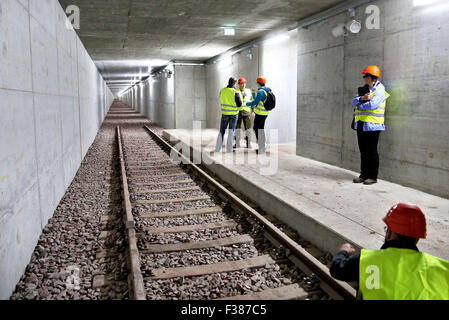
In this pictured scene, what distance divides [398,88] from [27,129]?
602 centimetres

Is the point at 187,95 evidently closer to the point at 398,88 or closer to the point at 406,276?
the point at 398,88

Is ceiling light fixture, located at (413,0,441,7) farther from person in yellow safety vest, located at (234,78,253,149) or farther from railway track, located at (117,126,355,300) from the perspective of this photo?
person in yellow safety vest, located at (234,78,253,149)

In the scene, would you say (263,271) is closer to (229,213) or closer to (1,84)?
(229,213)

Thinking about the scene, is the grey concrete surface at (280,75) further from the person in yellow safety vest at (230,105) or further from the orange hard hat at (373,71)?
the orange hard hat at (373,71)

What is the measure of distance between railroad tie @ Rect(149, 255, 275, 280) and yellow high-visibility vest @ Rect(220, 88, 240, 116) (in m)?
6.81

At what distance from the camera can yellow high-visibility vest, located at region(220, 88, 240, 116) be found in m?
10.7

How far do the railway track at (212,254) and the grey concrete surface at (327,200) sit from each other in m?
0.49

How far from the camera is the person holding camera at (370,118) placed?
21.9 ft

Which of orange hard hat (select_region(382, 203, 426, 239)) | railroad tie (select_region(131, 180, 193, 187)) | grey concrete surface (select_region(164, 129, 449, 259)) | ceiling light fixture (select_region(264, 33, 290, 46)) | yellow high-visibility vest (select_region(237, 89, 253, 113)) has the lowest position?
railroad tie (select_region(131, 180, 193, 187))

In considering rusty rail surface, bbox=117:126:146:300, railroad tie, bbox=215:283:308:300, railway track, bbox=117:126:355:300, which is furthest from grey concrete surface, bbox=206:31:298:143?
railroad tie, bbox=215:283:308:300

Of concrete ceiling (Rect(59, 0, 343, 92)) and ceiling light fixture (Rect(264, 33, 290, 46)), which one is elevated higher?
concrete ceiling (Rect(59, 0, 343, 92))

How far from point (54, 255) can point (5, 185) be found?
4.84 ft

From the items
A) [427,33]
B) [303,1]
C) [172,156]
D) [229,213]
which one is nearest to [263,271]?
[229,213]

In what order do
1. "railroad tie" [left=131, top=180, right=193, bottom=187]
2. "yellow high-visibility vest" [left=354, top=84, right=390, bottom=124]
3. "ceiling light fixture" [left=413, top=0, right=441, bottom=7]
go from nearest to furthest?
"ceiling light fixture" [left=413, top=0, right=441, bottom=7] < "yellow high-visibility vest" [left=354, top=84, right=390, bottom=124] < "railroad tie" [left=131, top=180, right=193, bottom=187]
